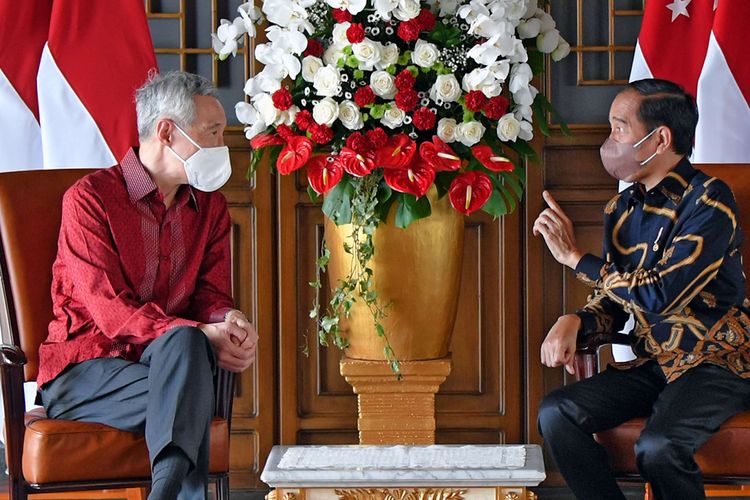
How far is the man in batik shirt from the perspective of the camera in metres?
2.14

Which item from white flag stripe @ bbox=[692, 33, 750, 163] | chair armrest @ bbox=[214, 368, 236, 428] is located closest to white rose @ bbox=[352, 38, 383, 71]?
chair armrest @ bbox=[214, 368, 236, 428]

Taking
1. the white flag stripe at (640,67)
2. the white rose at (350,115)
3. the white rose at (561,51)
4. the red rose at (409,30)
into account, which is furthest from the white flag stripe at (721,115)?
the white rose at (350,115)

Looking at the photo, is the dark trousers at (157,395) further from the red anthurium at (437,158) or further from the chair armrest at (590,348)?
the chair armrest at (590,348)

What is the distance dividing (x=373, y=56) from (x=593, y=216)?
1116 millimetres

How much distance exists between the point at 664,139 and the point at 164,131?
45.9 inches

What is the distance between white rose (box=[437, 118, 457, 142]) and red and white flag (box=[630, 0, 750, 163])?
849mm

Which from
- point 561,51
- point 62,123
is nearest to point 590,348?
point 561,51

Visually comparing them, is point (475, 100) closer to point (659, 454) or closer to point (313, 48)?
point (313, 48)

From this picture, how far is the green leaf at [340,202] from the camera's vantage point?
246cm

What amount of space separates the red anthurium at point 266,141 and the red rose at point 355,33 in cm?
32

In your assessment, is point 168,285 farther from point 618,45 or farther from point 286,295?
point 618,45

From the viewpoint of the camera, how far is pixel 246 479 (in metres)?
3.17

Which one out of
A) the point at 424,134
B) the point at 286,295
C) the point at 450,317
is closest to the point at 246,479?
the point at 286,295

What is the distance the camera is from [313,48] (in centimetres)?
241
